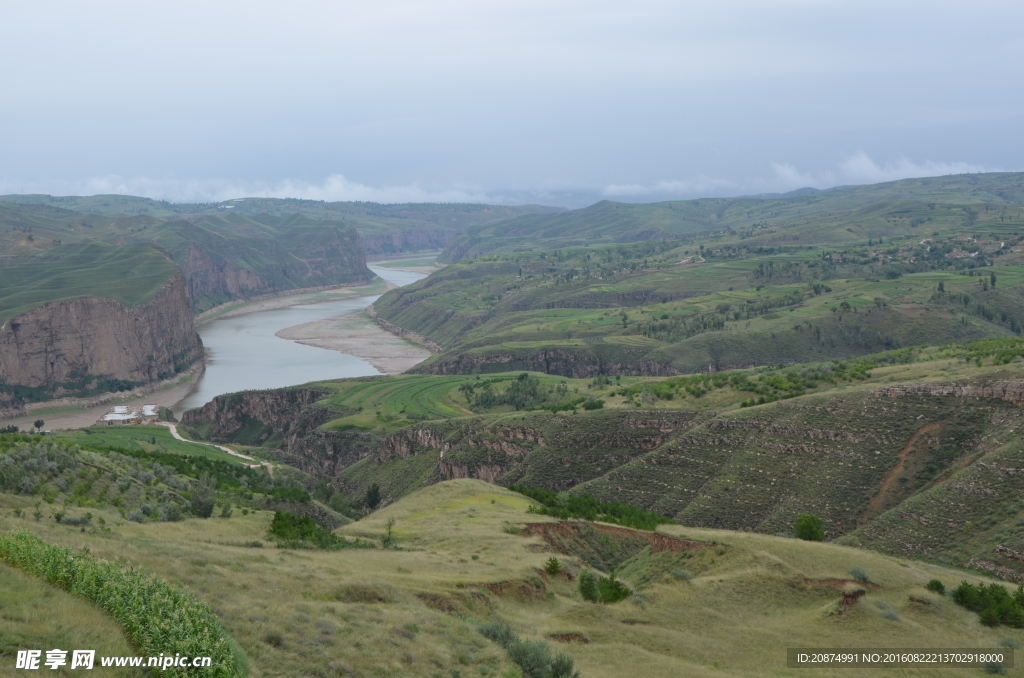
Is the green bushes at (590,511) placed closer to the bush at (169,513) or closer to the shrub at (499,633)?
the bush at (169,513)

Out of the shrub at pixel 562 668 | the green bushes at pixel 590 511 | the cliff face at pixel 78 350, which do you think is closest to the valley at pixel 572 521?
the shrub at pixel 562 668

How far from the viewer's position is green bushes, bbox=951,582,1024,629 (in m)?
34.4

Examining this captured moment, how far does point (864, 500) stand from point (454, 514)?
3274 cm

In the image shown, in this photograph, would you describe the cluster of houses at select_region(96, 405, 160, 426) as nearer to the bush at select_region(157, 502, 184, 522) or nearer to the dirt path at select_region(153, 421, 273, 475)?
the dirt path at select_region(153, 421, 273, 475)

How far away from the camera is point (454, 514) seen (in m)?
53.2

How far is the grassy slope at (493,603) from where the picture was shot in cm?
2277

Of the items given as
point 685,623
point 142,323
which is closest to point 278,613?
point 685,623

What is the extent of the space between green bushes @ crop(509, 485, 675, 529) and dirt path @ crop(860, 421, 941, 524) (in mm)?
15863

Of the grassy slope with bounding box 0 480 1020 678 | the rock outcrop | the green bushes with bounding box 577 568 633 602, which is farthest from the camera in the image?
the rock outcrop

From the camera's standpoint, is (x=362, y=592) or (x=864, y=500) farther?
(x=864, y=500)

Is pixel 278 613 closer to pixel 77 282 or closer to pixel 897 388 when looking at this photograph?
pixel 897 388

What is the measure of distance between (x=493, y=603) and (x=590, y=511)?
25355 millimetres

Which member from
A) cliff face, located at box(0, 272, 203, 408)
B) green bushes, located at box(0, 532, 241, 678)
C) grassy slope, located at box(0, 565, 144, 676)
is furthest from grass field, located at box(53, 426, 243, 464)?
grassy slope, located at box(0, 565, 144, 676)

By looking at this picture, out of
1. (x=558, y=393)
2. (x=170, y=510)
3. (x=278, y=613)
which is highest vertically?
(x=278, y=613)
